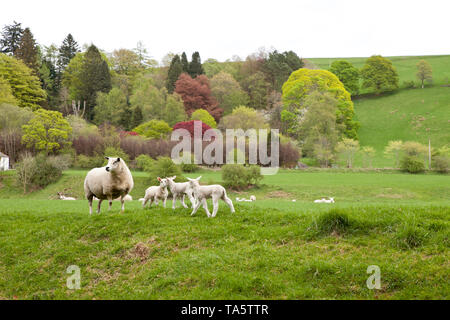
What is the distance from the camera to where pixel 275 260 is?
836cm

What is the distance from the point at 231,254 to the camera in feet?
29.3

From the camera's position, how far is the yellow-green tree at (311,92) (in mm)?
71188

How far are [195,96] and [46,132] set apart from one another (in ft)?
129

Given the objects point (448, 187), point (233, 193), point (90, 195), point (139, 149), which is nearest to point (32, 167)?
point (139, 149)

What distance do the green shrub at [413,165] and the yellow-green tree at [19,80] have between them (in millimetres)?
70118

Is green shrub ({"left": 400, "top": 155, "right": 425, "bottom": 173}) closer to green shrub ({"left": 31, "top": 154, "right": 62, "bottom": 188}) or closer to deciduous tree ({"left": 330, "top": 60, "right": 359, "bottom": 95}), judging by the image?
deciduous tree ({"left": 330, "top": 60, "right": 359, "bottom": 95})

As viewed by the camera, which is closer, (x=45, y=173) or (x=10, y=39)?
(x=45, y=173)

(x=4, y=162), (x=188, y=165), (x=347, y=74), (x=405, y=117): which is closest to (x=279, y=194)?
(x=188, y=165)

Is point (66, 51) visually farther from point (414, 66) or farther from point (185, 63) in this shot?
point (414, 66)

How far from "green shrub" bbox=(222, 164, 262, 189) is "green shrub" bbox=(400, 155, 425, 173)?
80.1ft

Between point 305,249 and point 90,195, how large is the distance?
886 centimetres

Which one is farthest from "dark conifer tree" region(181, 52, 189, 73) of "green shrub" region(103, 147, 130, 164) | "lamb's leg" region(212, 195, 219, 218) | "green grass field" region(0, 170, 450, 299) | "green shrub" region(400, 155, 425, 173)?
"lamb's leg" region(212, 195, 219, 218)

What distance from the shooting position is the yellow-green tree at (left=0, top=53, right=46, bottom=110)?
7212cm

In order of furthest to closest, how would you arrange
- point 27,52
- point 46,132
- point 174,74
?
point 174,74
point 27,52
point 46,132
